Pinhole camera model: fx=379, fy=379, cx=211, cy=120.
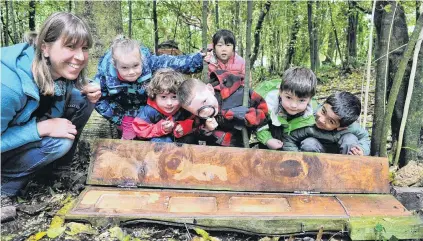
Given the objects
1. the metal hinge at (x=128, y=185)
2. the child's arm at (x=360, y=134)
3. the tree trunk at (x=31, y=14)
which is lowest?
the metal hinge at (x=128, y=185)

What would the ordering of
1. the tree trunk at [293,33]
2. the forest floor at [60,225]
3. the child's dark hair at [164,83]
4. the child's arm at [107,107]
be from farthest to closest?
the tree trunk at [293,33] < the child's arm at [107,107] < the child's dark hair at [164,83] < the forest floor at [60,225]

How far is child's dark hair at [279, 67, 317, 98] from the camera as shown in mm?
3180

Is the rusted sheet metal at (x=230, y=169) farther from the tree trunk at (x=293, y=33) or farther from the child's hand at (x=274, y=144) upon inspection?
the tree trunk at (x=293, y=33)

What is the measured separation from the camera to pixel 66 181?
3.23 m

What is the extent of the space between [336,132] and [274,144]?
1.91 ft

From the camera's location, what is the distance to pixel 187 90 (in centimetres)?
304

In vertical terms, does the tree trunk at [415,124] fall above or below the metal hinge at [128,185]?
above

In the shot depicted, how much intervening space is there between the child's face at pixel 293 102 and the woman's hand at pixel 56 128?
177 cm

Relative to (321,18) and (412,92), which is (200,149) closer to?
(412,92)

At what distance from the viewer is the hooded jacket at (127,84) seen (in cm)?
332

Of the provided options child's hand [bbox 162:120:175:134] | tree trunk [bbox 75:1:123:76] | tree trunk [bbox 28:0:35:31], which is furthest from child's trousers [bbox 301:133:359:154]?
tree trunk [bbox 28:0:35:31]

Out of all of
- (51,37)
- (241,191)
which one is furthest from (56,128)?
(241,191)

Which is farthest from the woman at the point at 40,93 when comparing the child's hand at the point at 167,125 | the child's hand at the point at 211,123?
the child's hand at the point at 211,123

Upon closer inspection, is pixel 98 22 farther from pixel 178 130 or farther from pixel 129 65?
pixel 178 130
